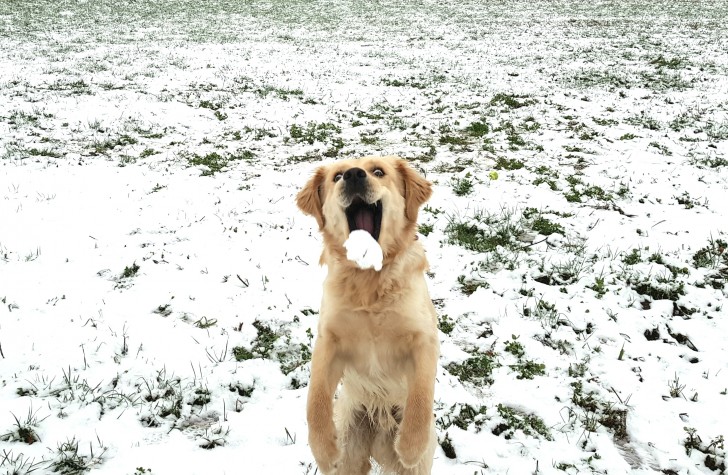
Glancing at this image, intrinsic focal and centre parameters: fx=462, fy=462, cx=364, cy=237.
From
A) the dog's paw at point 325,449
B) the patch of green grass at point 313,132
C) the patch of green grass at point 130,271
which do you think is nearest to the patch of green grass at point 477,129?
the patch of green grass at point 313,132

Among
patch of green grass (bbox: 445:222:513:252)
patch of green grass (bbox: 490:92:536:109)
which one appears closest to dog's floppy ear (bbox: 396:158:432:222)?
patch of green grass (bbox: 445:222:513:252)

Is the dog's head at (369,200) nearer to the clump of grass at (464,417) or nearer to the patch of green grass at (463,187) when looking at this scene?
the clump of grass at (464,417)

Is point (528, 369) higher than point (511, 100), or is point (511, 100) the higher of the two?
point (511, 100)

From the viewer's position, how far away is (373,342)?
3086 millimetres

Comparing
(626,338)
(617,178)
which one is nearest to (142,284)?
(626,338)

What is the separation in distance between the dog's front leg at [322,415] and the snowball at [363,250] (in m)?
0.59

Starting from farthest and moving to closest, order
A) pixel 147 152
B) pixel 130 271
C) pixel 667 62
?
pixel 667 62, pixel 147 152, pixel 130 271

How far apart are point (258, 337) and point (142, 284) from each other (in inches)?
66.4

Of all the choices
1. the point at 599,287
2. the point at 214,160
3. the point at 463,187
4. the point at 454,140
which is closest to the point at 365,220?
the point at 599,287

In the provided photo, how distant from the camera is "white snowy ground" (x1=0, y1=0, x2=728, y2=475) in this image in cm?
346

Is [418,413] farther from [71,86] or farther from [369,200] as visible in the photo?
[71,86]

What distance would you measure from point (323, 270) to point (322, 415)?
2.96m

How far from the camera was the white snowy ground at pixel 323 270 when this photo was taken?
346 cm

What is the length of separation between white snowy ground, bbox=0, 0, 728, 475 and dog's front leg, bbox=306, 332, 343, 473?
442 millimetres
